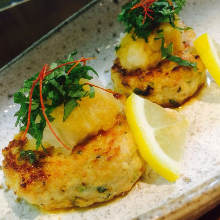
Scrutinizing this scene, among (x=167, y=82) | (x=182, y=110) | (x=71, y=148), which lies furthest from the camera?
(x=182, y=110)

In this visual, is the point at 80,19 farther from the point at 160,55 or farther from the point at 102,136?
the point at 102,136

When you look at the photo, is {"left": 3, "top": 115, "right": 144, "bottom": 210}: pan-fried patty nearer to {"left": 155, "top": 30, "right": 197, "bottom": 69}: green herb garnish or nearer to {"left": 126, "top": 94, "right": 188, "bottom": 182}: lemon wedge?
{"left": 126, "top": 94, "right": 188, "bottom": 182}: lemon wedge

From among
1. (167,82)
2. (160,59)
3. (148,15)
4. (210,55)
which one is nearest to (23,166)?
(167,82)

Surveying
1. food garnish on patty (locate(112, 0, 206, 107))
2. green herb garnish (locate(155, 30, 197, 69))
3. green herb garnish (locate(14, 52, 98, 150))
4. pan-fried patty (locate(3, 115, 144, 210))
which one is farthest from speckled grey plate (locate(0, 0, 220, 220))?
green herb garnish (locate(14, 52, 98, 150))

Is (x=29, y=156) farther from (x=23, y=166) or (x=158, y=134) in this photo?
(x=158, y=134)

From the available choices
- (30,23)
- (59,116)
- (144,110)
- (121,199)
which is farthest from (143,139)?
(30,23)
